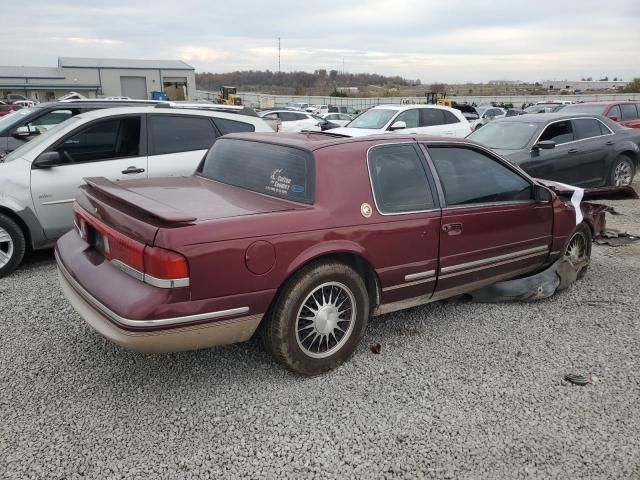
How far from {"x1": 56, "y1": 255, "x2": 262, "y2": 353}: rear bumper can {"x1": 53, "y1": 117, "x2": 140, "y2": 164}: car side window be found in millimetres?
2752

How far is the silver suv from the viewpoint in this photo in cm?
509

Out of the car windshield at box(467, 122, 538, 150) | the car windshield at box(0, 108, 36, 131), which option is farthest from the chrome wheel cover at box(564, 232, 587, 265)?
the car windshield at box(0, 108, 36, 131)

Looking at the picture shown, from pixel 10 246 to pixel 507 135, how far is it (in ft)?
23.9

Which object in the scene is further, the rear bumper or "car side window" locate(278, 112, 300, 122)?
"car side window" locate(278, 112, 300, 122)

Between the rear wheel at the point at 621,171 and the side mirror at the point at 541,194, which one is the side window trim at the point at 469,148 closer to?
the side mirror at the point at 541,194

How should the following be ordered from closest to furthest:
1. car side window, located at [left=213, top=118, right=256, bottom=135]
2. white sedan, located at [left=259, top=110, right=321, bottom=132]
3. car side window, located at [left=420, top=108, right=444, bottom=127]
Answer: car side window, located at [left=213, top=118, right=256, bottom=135]
car side window, located at [left=420, top=108, right=444, bottom=127]
white sedan, located at [left=259, top=110, right=321, bottom=132]

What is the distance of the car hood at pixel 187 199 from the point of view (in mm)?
2982

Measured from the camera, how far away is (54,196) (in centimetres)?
525

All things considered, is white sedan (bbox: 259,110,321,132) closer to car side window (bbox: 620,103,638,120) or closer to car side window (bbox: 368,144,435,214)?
car side window (bbox: 620,103,638,120)

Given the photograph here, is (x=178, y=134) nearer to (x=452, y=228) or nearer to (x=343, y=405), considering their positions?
(x=452, y=228)

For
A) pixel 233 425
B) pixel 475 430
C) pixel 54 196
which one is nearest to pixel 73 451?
pixel 233 425

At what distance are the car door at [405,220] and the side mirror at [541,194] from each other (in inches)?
47.6

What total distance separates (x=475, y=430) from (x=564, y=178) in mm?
6617

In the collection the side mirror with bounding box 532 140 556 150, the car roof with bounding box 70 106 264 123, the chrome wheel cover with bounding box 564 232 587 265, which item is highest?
the car roof with bounding box 70 106 264 123
